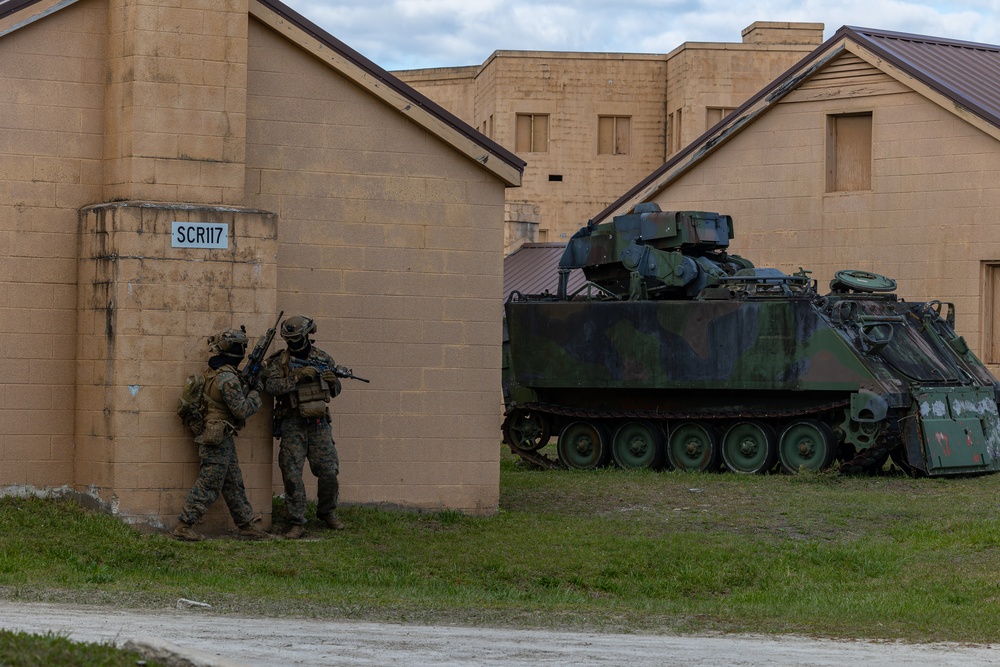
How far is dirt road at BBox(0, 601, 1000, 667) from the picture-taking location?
8.39m

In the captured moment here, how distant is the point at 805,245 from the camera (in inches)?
1051

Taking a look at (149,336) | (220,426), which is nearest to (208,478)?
(220,426)

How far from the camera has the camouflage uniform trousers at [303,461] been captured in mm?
13688

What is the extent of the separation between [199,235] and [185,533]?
2.46 metres

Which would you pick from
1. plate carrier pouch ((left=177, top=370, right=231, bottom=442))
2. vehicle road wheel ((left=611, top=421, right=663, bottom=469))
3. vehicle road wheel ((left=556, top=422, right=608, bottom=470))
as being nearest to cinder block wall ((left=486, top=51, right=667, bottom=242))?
vehicle road wheel ((left=556, top=422, right=608, bottom=470))

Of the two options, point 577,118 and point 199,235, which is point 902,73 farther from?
point 577,118

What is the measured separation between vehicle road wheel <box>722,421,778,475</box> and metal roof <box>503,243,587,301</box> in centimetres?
831

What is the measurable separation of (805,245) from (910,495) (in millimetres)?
9804

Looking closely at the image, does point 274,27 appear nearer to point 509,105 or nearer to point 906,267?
point 906,267

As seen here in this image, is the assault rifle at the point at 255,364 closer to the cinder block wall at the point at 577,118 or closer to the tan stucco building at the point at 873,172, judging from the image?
the tan stucco building at the point at 873,172

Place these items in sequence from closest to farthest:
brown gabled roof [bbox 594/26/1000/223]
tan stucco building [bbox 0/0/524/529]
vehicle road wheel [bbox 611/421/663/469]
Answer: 1. tan stucco building [bbox 0/0/524/529]
2. vehicle road wheel [bbox 611/421/663/469]
3. brown gabled roof [bbox 594/26/1000/223]

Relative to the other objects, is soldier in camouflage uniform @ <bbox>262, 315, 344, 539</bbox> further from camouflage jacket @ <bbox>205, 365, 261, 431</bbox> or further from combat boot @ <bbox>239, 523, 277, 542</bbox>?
camouflage jacket @ <bbox>205, 365, 261, 431</bbox>

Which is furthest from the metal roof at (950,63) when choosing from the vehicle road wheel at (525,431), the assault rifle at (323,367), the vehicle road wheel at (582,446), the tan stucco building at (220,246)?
the assault rifle at (323,367)

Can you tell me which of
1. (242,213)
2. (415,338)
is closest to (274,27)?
(242,213)
